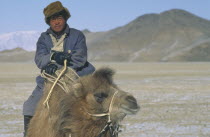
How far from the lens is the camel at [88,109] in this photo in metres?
4.06

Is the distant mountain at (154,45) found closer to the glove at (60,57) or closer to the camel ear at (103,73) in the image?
the glove at (60,57)

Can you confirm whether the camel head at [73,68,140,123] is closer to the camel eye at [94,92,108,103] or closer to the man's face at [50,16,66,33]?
the camel eye at [94,92,108,103]

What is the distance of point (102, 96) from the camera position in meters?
4.24

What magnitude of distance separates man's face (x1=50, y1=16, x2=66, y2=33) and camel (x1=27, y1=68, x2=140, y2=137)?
2.84 ft

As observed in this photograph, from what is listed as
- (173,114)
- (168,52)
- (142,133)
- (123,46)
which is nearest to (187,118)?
(173,114)

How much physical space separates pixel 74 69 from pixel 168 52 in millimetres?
155601

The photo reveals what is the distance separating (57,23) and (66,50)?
31cm

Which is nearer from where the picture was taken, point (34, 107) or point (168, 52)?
point (34, 107)

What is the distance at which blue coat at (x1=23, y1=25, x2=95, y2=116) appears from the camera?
480 cm

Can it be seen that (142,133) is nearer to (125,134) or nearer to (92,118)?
(125,134)

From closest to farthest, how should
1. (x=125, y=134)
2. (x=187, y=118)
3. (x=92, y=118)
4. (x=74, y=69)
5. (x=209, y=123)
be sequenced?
(x=92, y=118)
(x=74, y=69)
(x=125, y=134)
(x=209, y=123)
(x=187, y=118)

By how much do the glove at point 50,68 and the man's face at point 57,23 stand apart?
1.68ft

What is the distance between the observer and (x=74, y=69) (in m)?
4.75

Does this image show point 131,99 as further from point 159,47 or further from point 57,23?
point 159,47
